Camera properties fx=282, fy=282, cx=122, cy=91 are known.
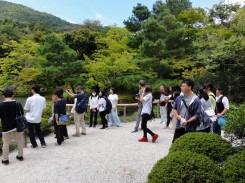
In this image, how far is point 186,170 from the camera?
9.78 feet

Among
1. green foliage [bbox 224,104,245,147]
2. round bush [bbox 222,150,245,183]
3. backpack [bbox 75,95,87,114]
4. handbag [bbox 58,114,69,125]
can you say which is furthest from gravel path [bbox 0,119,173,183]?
round bush [bbox 222,150,245,183]

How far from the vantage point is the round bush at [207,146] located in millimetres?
3564

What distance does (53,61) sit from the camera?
20172 millimetres

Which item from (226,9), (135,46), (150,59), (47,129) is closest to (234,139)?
(47,129)

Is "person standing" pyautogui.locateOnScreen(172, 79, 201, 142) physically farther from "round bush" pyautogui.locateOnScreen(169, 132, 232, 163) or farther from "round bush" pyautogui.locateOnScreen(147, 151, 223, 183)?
"round bush" pyautogui.locateOnScreen(147, 151, 223, 183)

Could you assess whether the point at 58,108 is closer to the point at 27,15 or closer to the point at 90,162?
the point at 90,162

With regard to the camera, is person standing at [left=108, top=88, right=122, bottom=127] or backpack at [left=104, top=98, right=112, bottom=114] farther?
person standing at [left=108, top=88, right=122, bottom=127]

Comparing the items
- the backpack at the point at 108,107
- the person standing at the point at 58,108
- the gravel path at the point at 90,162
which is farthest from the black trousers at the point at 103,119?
the person standing at the point at 58,108

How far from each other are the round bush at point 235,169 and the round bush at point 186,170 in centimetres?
10

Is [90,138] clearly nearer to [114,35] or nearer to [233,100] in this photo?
[233,100]

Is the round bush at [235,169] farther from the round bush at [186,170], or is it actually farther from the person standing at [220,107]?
the person standing at [220,107]

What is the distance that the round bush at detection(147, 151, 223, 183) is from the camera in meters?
2.95

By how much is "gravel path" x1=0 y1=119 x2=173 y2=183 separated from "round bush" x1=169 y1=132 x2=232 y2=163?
140 cm

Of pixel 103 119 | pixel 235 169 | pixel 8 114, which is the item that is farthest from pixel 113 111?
pixel 235 169
